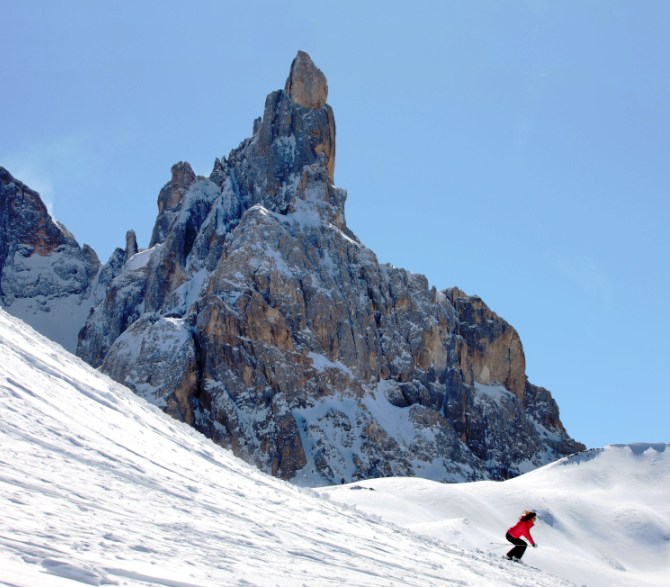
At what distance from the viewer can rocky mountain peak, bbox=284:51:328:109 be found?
477 feet

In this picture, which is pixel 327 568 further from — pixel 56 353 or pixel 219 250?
pixel 219 250

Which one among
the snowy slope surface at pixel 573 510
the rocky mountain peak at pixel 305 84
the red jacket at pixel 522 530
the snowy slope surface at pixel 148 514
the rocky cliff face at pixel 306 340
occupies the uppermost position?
the rocky mountain peak at pixel 305 84

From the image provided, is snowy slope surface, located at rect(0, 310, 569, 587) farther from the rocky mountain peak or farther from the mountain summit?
the rocky mountain peak

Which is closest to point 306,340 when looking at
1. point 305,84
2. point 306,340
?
point 306,340

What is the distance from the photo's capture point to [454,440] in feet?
384

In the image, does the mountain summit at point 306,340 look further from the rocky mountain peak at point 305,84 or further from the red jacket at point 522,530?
the red jacket at point 522,530

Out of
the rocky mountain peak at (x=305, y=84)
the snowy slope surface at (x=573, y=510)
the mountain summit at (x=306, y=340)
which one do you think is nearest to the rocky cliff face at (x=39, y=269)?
the mountain summit at (x=306, y=340)

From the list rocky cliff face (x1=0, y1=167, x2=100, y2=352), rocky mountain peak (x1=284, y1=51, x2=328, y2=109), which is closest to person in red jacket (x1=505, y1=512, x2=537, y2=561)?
rocky mountain peak (x1=284, y1=51, x2=328, y2=109)

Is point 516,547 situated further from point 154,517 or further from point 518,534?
point 154,517

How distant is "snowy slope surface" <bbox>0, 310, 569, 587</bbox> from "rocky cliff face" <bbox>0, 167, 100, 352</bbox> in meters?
171

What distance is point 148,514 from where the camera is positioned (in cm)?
1031

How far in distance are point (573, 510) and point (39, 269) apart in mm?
169555

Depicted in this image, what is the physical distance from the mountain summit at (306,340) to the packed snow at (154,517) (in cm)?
7901

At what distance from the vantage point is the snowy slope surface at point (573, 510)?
25.9m
